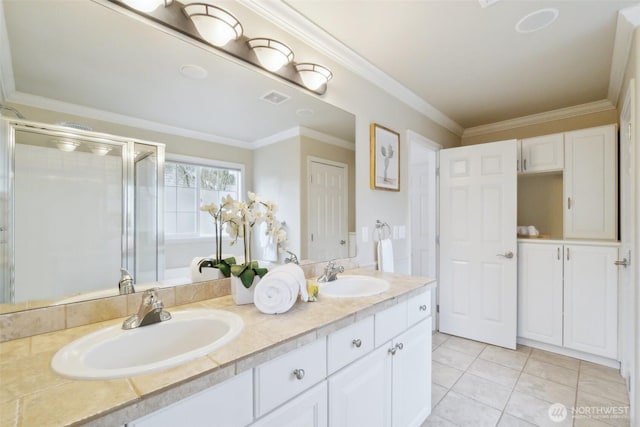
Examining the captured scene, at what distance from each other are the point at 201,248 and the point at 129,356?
0.50m

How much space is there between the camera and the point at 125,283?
3.51ft

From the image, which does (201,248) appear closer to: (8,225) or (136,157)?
(136,157)

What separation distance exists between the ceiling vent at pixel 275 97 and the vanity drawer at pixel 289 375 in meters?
1.26

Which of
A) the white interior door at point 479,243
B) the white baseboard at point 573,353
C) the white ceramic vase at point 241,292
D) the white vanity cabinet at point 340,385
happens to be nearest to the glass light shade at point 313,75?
the white ceramic vase at point 241,292

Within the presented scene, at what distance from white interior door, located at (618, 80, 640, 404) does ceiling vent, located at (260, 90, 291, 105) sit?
1.94 metres

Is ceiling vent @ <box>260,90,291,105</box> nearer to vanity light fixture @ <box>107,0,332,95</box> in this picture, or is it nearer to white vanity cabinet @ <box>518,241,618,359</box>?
vanity light fixture @ <box>107,0,332,95</box>

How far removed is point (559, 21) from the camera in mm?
1654

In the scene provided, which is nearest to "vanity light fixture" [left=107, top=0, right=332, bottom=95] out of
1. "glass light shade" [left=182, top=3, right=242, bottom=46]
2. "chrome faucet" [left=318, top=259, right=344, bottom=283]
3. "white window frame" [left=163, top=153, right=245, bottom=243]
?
"glass light shade" [left=182, top=3, right=242, bottom=46]

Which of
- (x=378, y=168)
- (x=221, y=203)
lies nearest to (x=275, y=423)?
(x=221, y=203)

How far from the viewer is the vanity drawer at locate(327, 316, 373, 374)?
3.45 feet

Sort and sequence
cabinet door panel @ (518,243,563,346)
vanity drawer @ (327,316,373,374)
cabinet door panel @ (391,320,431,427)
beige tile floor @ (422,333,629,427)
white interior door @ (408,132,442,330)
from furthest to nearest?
white interior door @ (408,132,442,330), cabinet door panel @ (518,243,563,346), beige tile floor @ (422,333,629,427), cabinet door panel @ (391,320,431,427), vanity drawer @ (327,316,373,374)

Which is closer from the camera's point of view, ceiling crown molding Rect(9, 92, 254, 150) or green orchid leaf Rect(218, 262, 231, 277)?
ceiling crown molding Rect(9, 92, 254, 150)

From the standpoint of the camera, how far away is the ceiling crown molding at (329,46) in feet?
4.89

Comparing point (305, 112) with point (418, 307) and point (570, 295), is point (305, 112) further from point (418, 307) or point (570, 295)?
point (570, 295)
